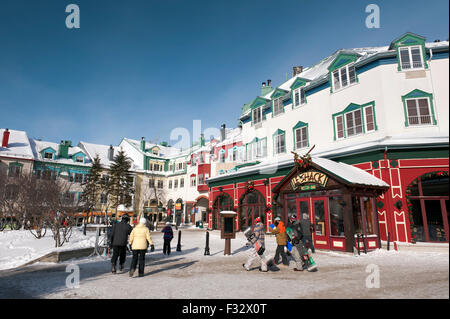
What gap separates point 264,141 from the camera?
2234 centimetres

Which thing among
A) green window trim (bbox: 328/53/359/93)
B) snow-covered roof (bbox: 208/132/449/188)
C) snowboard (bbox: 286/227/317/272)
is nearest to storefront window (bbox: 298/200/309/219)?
snow-covered roof (bbox: 208/132/449/188)

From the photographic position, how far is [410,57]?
14.5m

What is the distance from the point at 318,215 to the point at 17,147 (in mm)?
38004

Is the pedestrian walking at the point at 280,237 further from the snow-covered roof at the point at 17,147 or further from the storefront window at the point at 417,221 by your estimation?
the snow-covered roof at the point at 17,147

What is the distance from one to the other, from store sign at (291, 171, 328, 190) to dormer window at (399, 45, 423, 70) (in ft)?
25.6

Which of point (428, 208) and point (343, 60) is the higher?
point (343, 60)

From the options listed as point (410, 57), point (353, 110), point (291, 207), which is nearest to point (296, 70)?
point (353, 110)

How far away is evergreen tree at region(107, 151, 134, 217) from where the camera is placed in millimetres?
37562

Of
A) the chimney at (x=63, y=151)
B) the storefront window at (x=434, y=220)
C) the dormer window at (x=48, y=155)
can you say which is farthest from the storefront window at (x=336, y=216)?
the chimney at (x=63, y=151)

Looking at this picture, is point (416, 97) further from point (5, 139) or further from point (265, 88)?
point (5, 139)

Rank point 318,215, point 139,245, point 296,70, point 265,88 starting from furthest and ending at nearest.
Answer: point 265,88
point 296,70
point 318,215
point 139,245

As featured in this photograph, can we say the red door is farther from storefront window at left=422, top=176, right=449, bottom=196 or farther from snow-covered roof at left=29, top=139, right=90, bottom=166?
snow-covered roof at left=29, top=139, right=90, bottom=166
